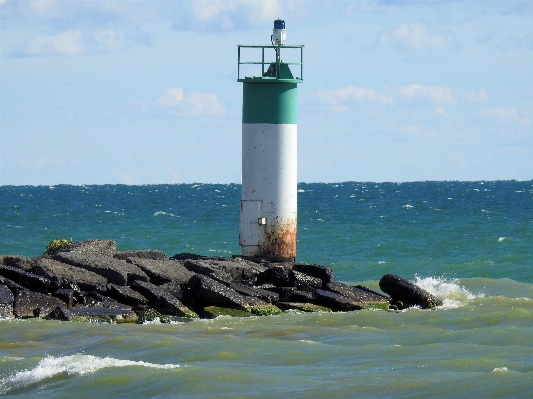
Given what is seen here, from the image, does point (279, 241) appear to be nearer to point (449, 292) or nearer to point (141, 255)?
point (141, 255)

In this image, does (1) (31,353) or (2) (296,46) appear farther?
(2) (296,46)

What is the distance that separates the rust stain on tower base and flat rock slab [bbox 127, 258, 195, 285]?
1841 millimetres

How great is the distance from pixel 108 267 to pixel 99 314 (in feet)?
4.10

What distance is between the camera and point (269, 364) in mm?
10531

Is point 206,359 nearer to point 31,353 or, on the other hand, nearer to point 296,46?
point 31,353

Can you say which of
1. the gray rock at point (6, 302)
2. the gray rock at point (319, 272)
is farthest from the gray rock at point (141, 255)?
the gray rock at point (6, 302)

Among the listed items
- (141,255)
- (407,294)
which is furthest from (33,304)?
(407,294)

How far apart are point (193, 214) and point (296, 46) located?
101 ft

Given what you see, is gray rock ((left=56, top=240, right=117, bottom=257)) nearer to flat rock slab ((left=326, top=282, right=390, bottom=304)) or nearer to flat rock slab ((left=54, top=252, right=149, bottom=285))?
flat rock slab ((left=54, top=252, right=149, bottom=285))

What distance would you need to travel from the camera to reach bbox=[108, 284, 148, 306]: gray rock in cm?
1335

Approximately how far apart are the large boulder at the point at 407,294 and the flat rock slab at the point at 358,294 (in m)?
0.18

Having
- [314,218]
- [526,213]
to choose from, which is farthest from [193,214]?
[526,213]

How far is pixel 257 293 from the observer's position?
14.1 meters

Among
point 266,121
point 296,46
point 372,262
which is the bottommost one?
point 372,262
